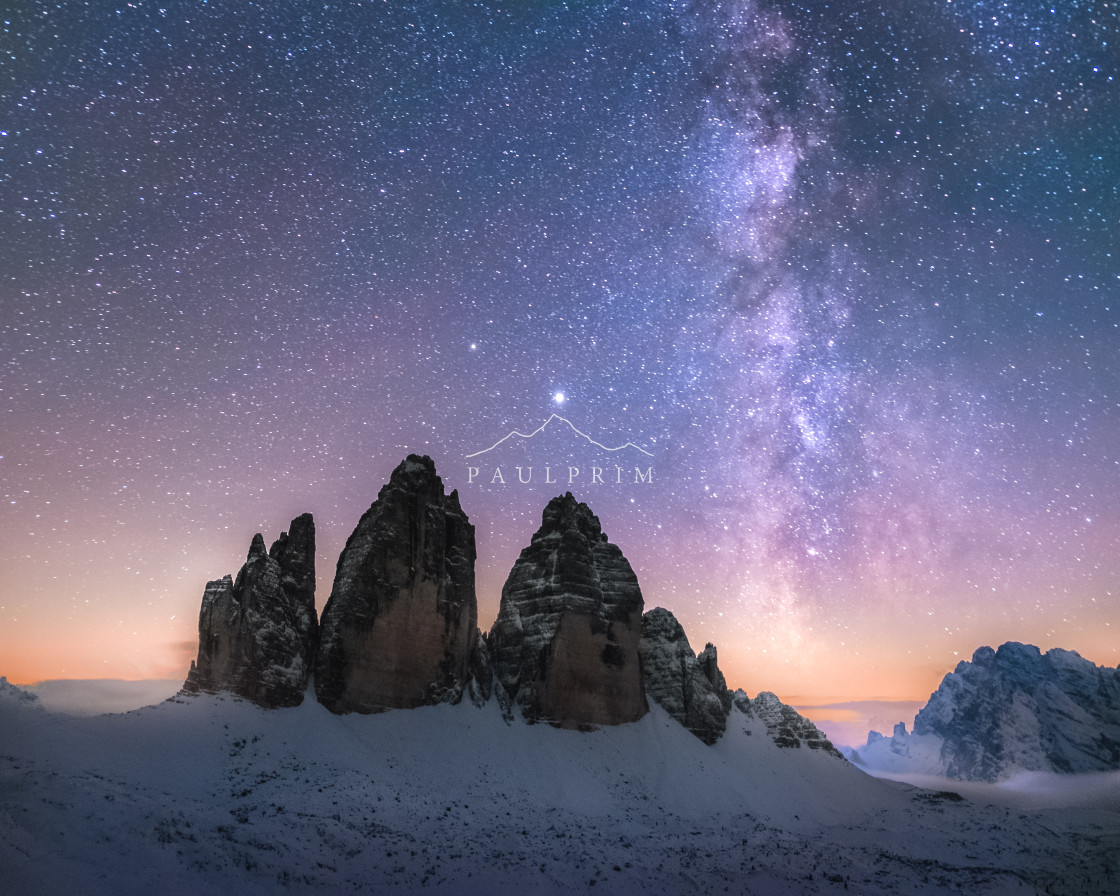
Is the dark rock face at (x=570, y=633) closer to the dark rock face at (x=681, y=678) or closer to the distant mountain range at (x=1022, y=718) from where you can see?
the dark rock face at (x=681, y=678)

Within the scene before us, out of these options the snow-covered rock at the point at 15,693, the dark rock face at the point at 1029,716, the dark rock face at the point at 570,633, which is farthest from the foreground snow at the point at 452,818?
the dark rock face at the point at 1029,716

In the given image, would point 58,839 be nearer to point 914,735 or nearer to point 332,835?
point 332,835

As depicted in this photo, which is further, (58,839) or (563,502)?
(563,502)

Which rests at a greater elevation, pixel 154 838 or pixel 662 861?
pixel 154 838

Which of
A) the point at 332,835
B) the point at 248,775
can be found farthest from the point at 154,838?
the point at 248,775

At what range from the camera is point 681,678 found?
7362cm

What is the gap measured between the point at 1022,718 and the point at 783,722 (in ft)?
345

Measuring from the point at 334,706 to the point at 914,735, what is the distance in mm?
187011

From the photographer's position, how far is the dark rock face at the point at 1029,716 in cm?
13562

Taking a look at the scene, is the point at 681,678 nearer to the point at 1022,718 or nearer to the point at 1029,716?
the point at 1022,718

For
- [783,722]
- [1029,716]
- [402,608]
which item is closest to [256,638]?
[402,608]

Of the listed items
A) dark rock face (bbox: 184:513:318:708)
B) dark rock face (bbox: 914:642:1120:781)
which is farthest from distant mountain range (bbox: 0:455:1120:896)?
dark rock face (bbox: 914:642:1120:781)

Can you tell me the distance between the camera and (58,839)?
77.6ft

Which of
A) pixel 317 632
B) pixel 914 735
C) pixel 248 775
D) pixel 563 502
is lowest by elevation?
pixel 914 735
